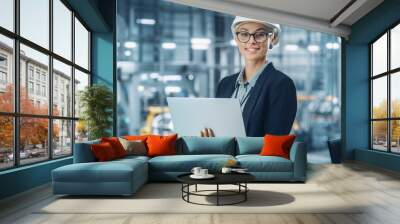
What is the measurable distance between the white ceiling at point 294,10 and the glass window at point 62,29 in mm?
2440

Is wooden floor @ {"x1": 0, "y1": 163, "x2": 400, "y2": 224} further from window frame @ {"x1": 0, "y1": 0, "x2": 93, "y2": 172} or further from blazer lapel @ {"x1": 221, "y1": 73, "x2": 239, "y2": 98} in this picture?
blazer lapel @ {"x1": 221, "y1": 73, "x2": 239, "y2": 98}

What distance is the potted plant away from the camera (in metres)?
7.41

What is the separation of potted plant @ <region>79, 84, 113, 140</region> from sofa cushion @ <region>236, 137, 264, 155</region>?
2.77 meters

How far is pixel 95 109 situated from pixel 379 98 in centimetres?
645

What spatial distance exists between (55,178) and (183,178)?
5.30ft

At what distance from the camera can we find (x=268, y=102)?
8430 mm

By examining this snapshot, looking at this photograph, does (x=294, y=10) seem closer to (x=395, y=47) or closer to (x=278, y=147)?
(x=395, y=47)

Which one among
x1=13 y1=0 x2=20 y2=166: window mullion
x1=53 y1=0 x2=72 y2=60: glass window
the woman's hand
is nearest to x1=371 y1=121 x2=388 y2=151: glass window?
the woman's hand

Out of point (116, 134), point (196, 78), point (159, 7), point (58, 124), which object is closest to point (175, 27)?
point (159, 7)

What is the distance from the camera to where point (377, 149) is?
28.9 ft

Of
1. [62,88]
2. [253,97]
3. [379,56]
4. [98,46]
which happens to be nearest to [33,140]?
[62,88]

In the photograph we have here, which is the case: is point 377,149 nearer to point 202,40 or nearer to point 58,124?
point 202,40

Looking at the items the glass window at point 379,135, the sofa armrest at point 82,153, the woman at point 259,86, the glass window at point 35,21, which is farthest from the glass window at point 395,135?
the glass window at point 35,21

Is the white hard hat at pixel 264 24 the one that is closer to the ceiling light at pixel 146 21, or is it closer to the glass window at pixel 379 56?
the ceiling light at pixel 146 21
